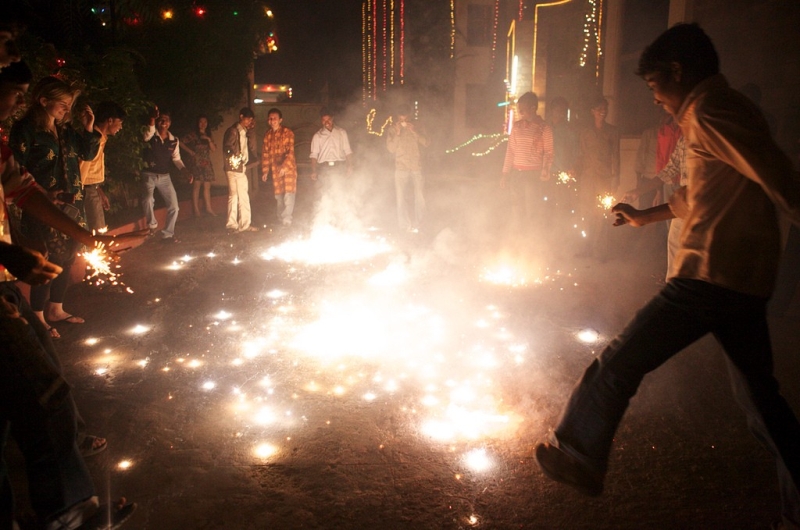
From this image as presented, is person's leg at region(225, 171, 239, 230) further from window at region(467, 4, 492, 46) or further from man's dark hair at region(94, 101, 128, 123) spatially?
window at region(467, 4, 492, 46)

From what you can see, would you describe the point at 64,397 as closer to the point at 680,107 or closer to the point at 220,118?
the point at 680,107

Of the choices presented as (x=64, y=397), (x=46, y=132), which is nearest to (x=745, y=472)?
(x=64, y=397)

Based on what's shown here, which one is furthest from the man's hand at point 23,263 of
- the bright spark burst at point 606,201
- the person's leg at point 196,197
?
the person's leg at point 196,197

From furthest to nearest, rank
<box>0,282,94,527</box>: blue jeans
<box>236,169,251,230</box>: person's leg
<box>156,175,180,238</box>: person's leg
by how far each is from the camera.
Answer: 1. <box>236,169,251,230</box>: person's leg
2. <box>156,175,180,238</box>: person's leg
3. <box>0,282,94,527</box>: blue jeans

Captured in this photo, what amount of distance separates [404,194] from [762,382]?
8952mm

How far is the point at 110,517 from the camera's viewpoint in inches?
106

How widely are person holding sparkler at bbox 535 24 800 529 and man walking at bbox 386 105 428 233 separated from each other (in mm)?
8115

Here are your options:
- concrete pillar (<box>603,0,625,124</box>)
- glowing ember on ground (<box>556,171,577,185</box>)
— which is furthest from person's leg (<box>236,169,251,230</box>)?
concrete pillar (<box>603,0,625,124</box>)

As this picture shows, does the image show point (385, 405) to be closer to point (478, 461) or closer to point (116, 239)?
point (478, 461)

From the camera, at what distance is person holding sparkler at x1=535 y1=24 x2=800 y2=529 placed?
230 centimetres

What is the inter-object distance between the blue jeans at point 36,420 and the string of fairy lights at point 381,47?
2330 centimetres

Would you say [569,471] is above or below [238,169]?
below

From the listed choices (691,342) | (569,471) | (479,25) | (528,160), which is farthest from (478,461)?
(479,25)

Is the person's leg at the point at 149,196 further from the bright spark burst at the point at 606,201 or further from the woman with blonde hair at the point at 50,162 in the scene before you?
the bright spark burst at the point at 606,201
